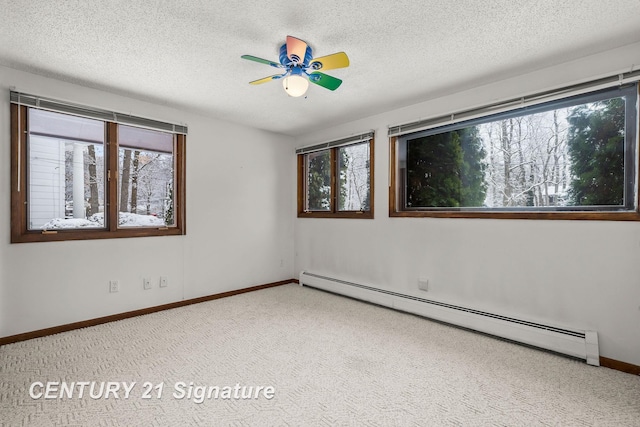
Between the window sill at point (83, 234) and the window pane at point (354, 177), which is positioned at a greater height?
the window pane at point (354, 177)

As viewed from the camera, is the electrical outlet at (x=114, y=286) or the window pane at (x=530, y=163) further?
A: the electrical outlet at (x=114, y=286)

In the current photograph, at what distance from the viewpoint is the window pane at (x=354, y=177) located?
4102 millimetres

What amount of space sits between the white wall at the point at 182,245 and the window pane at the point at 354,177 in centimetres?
98

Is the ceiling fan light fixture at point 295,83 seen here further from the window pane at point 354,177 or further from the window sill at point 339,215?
the window sill at point 339,215

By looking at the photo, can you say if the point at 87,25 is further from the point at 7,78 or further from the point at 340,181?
the point at 340,181

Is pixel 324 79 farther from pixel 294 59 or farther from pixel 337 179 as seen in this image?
pixel 337 179

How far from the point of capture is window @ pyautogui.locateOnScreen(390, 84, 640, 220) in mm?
2348

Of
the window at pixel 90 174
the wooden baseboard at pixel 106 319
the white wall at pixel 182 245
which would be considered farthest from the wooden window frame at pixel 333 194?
the window at pixel 90 174

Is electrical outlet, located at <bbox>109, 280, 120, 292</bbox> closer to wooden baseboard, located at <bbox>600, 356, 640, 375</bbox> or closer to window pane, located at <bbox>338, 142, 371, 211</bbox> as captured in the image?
window pane, located at <bbox>338, 142, 371, 211</bbox>

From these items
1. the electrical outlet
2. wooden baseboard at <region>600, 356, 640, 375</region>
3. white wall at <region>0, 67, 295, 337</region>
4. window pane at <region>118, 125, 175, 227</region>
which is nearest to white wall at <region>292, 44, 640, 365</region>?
wooden baseboard at <region>600, 356, 640, 375</region>

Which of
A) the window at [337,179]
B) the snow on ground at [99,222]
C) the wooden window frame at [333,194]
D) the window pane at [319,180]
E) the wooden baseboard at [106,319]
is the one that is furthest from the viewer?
the window pane at [319,180]

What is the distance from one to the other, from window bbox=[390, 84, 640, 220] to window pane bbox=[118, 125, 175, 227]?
8.82 feet

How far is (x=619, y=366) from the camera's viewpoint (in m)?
2.25

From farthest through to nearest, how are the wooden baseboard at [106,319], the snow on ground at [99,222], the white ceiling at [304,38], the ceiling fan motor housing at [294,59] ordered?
the snow on ground at [99,222]
the wooden baseboard at [106,319]
the ceiling fan motor housing at [294,59]
the white ceiling at [304,38]
